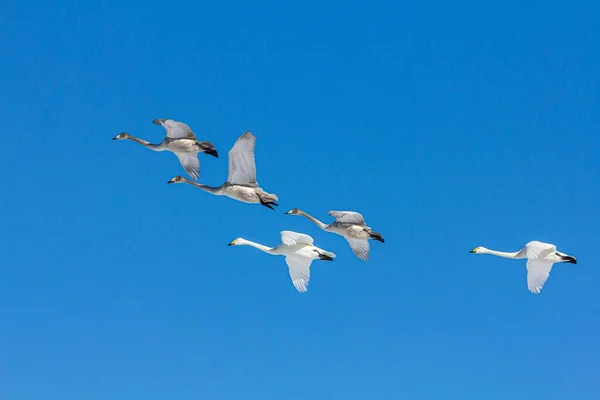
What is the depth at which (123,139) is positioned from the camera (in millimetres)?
60875

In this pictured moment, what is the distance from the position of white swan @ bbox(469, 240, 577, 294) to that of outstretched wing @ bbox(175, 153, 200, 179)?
15815mm

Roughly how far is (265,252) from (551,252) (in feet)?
44.0

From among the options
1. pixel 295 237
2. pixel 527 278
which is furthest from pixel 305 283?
pixel 527 278

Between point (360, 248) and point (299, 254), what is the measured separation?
3306 mm

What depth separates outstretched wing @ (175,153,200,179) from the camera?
5728 centimetres

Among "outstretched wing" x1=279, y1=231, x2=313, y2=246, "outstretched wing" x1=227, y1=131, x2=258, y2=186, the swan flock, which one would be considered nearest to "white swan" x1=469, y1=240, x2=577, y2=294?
the swan flock

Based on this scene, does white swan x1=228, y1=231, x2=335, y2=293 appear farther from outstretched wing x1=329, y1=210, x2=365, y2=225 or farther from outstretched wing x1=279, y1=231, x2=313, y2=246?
outstretched wing x1=329, y1=210, x2=365, y2=225

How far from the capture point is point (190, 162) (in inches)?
2261

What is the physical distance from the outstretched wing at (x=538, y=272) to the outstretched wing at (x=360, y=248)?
7.66 metres

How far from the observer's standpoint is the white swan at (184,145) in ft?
182

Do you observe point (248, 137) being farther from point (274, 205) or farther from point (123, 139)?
point (123, 139)

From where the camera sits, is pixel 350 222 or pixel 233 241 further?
pixel 233 241

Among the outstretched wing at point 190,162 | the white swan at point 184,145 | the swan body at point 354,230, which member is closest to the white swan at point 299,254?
the swan body at point 354,230

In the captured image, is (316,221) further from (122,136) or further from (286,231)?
(122,136)
